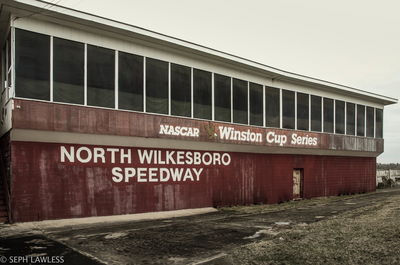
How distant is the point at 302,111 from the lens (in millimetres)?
22531

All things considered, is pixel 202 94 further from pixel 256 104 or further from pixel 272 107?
pixel 272 107

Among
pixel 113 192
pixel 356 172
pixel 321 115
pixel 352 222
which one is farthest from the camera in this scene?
pixel 356 172

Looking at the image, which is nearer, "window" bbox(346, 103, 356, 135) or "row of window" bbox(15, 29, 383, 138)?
"row of window" bbox(15, 29, 383, 138)

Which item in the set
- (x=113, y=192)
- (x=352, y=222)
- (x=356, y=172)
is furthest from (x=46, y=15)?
(x=356, y=172)

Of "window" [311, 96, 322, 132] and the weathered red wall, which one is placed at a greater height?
"window" [311, 96, 322, 132]

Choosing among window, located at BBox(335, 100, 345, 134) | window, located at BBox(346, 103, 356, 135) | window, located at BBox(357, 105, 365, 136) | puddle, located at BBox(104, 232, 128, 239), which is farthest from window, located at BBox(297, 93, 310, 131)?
puddle, located at BBox(104, 232, 128, 239)

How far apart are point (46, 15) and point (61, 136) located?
4052 mm

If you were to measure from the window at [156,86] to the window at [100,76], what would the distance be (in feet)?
5.24

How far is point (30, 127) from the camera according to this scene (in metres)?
12.4

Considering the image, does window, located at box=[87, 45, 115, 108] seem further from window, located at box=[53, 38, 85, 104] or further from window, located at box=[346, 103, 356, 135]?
window, located at box=[346, 103, 356, 135]

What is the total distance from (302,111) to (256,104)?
3.92 metres

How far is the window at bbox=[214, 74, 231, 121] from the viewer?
59.8ft

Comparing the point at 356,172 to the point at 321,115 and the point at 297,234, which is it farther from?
the point at 297,234

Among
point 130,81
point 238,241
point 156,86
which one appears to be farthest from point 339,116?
point 238,241
